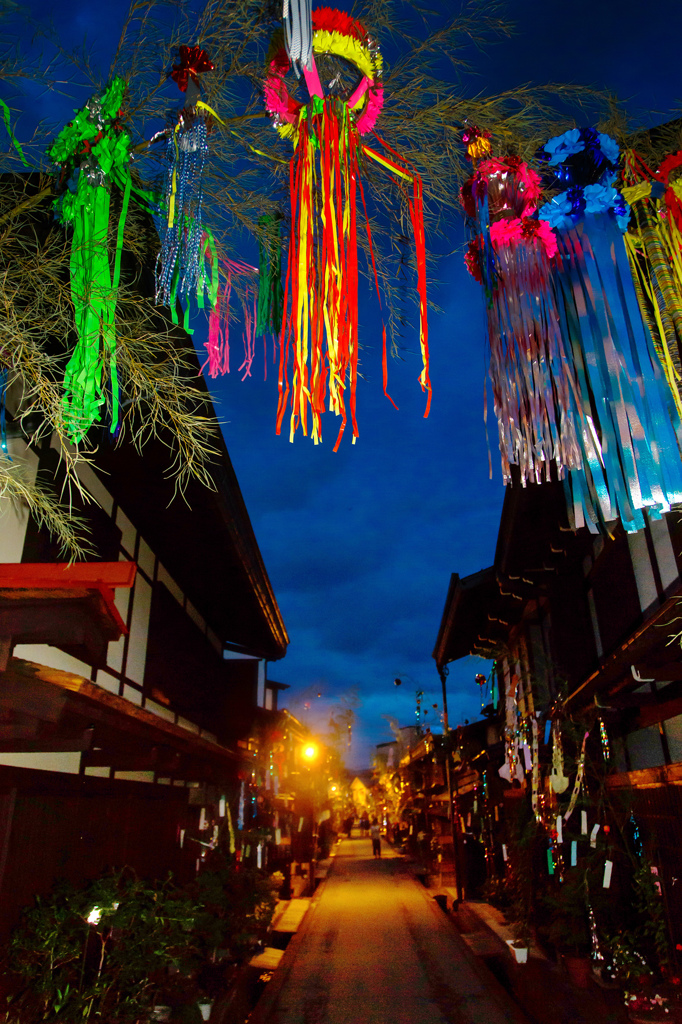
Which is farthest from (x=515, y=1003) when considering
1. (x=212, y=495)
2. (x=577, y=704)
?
(x=212, y=495)

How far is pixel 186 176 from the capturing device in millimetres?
2736

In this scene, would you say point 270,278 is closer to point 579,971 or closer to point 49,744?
point 49,744

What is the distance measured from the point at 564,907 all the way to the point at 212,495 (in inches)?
257

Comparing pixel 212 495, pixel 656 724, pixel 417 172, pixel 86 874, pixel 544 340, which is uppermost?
pixel 212 495

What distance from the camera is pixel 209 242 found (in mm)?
3080

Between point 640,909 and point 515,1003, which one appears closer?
point 640,909

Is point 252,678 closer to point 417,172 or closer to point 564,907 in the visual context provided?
point 564,907

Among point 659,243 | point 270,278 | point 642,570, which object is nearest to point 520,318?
point 659,243

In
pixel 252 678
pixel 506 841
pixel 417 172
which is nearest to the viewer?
pixel 417 172

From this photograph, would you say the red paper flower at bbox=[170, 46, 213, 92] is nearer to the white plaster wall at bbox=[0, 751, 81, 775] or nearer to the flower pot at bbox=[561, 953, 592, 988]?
the white plaster wall at bbox=[0, 751, 81, 775]

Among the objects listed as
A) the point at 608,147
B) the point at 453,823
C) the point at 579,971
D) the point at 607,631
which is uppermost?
the point at 608,147

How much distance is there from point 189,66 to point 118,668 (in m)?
6.46

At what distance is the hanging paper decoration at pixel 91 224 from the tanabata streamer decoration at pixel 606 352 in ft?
6.71

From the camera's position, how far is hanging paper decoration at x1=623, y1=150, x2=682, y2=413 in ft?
9.27
